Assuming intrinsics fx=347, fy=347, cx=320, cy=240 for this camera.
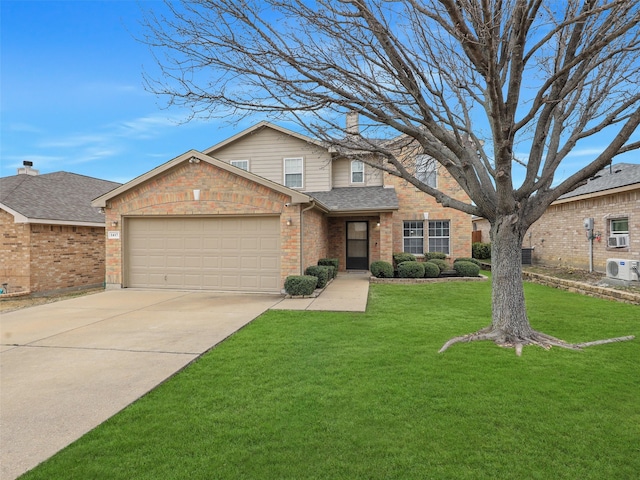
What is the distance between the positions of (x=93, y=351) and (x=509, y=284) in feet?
22.7

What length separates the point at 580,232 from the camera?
1535 cm

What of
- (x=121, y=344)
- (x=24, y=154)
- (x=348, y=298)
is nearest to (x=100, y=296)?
(x=121, y=344)

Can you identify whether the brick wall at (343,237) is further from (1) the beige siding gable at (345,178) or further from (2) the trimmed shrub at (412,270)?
(2) the trimmed shrub at (412,270)

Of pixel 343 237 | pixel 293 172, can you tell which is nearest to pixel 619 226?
pixel 343 237

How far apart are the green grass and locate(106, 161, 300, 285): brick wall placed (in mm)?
5026

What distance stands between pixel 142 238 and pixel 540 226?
1908 cm

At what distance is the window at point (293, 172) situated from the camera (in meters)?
16.3

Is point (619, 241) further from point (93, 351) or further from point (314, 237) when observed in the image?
point (93, 351)

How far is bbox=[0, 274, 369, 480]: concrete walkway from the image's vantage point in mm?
3314

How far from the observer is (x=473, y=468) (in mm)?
2686

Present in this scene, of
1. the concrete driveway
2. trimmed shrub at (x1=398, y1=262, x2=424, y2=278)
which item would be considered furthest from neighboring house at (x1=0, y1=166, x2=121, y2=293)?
trimmed shrub at (x1=398, y1=262, x2=424, y2=278)

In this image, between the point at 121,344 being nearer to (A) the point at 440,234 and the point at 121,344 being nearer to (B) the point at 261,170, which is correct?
(B) the point at 261,170

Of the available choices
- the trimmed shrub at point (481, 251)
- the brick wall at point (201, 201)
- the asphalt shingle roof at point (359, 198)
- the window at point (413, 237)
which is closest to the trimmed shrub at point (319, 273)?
the brick wall at point (201, 201)

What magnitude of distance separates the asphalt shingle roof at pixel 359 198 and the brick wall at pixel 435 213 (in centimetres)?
89
